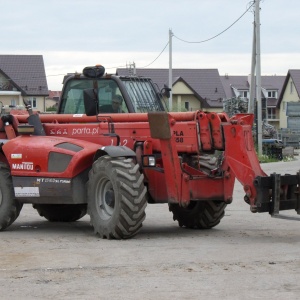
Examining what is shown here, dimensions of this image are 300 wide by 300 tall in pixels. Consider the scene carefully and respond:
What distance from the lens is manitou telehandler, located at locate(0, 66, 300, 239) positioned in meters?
12.8

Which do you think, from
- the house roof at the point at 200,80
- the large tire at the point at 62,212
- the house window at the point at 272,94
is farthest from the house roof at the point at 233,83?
the large tire at the point at 62,212

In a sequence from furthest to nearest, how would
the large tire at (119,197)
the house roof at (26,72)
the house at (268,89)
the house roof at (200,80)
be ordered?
the house at (268,89)
the house roof at (200,80)
the house roof at (26,72)
the large tire at (119,197)

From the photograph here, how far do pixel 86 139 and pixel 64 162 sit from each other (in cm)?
81

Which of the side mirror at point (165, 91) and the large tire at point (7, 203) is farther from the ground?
the side mirror at point (165, 91)

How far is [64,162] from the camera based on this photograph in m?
13.6

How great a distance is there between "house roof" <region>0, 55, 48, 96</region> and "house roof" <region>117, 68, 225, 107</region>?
1375 centimetres

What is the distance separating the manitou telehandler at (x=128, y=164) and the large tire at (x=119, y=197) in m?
0.01

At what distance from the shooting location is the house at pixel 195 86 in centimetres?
10738

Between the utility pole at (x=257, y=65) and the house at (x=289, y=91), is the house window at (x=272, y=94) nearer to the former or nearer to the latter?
the house at (x=289, y=91)

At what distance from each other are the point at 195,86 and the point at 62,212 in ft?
309

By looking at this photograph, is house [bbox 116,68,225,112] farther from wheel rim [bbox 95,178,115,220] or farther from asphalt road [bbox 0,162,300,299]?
wheel rim [bbox 95,178,115,220]

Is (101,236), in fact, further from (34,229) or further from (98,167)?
(34,229)

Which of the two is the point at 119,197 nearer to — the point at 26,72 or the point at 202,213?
the point at 202,213

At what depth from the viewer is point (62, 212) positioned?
15.8 meters
